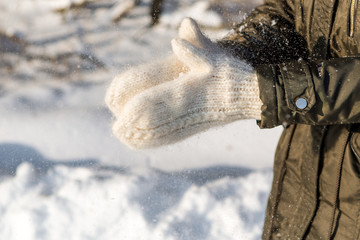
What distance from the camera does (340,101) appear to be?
0.56 metres

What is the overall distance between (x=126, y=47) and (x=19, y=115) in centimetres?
78

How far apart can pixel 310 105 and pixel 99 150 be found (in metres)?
1.42

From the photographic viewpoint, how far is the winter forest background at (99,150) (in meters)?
1.60

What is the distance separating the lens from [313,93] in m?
0.56

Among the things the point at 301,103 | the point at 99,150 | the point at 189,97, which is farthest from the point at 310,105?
the point at 99,150

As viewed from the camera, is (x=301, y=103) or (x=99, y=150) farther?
(x=99, y=150)

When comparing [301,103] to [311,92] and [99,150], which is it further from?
[99,150]

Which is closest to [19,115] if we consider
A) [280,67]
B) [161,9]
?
[161,9]

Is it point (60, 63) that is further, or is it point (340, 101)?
point (60, 63)

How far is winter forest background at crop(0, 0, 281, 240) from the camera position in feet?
5.25

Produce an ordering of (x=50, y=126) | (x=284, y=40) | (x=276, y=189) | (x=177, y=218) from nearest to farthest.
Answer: (x=284, y=40)
(x=276, y=189)
(x=177, y=218)
(x=50, y=126)

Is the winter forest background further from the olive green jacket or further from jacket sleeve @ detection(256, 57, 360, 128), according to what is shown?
jacket sleeve @ detection(256, 57, 360, 128)

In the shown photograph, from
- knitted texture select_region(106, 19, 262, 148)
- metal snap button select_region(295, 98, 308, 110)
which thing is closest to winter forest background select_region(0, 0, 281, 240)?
knitted texture select_region(106, 19, 262, 148)

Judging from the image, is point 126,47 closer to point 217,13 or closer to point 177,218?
point 217,13
